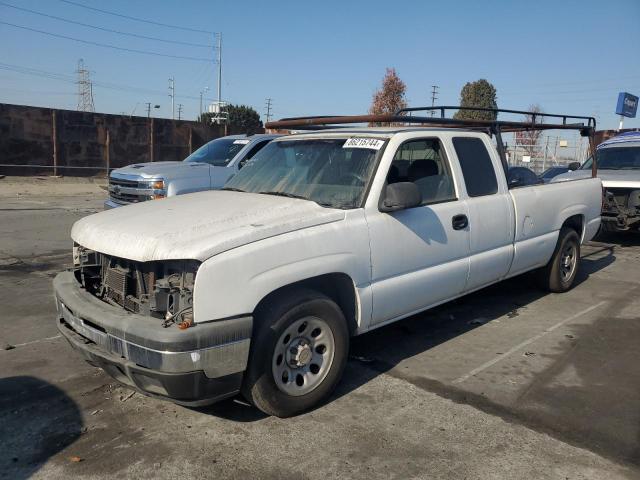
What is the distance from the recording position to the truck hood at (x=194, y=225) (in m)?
3.28

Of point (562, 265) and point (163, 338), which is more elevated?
point (163, 338)

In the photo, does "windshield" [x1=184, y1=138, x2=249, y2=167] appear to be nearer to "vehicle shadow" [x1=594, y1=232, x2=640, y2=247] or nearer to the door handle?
the door handle

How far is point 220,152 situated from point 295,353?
7.45 metres

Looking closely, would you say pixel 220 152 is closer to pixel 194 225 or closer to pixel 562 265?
pixel 562 265

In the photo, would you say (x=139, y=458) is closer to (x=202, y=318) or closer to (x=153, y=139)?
(x=202, y=318)

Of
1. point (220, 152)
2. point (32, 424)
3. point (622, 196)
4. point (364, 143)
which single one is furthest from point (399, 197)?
point (622, 196)

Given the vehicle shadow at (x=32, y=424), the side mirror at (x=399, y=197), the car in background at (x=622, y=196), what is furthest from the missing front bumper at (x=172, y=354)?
the car in background at (x=622, y=196)

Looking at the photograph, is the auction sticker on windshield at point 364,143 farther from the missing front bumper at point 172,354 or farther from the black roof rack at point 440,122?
the missing front bumper at point 172,354

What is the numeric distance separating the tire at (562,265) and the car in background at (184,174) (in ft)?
16.1

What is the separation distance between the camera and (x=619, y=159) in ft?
36.2

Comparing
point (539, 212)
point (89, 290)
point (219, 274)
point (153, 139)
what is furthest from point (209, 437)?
point (153, 139)

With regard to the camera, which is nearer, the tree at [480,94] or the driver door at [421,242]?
the driver door at [421,242]

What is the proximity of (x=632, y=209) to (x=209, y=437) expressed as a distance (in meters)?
8.83

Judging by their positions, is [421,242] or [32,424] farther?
[421,242]
